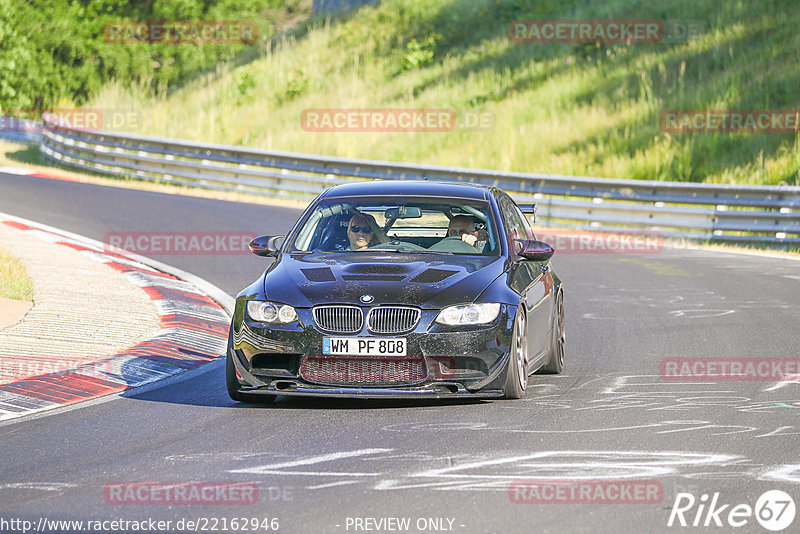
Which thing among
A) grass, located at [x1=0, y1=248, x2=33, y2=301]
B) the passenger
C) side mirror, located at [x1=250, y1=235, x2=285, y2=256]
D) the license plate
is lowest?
grass, located at [x1=0, y1=248, x2=33, y2=301]

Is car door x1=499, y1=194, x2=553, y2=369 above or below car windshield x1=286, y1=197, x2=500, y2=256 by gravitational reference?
below

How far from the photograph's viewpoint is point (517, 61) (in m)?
37.7

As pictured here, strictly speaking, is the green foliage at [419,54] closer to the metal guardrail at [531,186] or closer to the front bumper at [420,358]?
the metal guardrail at [531,186]

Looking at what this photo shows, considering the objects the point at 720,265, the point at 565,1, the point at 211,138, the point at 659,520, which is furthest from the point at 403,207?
the point at 565,1

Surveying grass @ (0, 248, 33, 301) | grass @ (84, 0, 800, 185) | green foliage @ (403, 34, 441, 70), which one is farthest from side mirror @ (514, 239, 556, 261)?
green foliage @ (403, 34, 441, 70)

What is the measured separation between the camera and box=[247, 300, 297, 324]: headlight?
843 cm

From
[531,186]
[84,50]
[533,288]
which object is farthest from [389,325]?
[84,50]

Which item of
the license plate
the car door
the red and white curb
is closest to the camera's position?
the license plate

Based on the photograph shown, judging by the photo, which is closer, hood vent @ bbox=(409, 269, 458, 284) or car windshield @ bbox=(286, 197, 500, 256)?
hood vent @ bbox=(409, 269, 458, 284)

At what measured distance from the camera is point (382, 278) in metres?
8.62

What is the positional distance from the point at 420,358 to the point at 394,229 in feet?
7.04

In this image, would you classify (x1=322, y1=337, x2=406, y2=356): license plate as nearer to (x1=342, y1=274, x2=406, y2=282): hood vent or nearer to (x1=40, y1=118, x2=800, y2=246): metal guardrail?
(x1=342, y1=274, x2=406, y2=282): hood vent

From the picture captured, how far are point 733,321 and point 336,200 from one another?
492 centimetres

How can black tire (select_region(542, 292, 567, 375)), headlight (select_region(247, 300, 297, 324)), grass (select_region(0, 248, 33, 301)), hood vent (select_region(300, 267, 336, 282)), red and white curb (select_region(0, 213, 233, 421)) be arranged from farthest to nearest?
grass (select_region(0, 248, 33, 301)) < black tire (select_region(542, 292, 567, 375)) < red and white curb (select_region(0, 213, 233, 421)) < hood vent (select_region(300, 267, 336, 282)) < headlight (select_region(247, 300, 297, 324))
